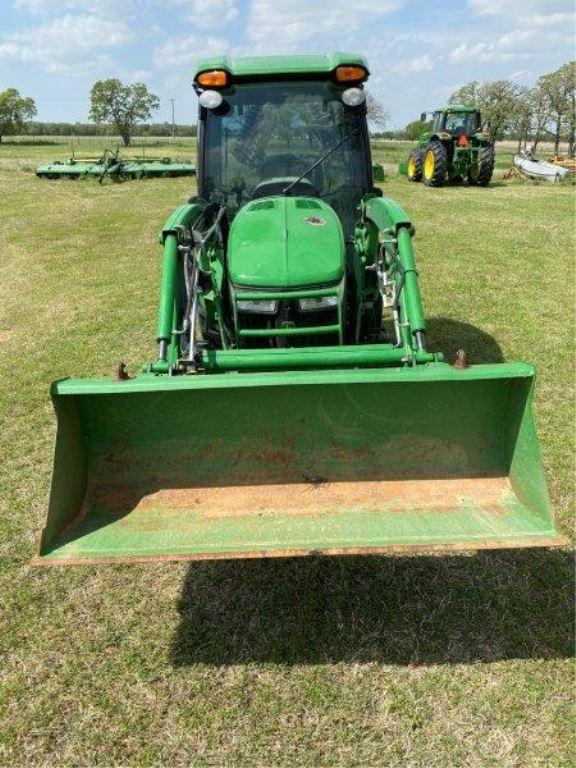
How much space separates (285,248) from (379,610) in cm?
186

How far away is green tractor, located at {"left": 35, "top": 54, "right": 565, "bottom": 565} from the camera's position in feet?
7.99

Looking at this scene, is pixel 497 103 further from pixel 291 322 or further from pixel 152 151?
pixel 291 322

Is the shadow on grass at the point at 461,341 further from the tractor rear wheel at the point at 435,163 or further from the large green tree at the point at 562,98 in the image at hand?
the large green tree at the point at 562,98

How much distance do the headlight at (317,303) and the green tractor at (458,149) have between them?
1500 cm

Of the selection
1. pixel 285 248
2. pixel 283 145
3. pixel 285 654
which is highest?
pixel 283 145

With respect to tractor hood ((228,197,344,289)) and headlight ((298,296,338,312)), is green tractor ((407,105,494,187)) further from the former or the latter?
headlight ((298,296,338,312))

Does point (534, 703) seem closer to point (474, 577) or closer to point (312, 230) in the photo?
point (474, 577)

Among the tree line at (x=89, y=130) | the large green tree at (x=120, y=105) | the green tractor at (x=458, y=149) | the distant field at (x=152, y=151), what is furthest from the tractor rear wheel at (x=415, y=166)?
the tree line at (x=89, y=130)

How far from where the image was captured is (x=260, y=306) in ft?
10.9

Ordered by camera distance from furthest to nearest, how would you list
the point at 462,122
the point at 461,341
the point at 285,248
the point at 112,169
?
the point at 112,169, the point at 462,122, the point at 461,341, the point at 285,248

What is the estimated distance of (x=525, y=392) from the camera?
8.63 feet

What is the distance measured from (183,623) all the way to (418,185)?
17.0 meters

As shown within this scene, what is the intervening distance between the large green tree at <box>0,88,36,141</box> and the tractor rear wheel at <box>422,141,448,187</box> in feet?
172

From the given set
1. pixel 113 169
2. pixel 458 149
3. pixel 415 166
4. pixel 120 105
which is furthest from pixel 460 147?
pixel 120 105
